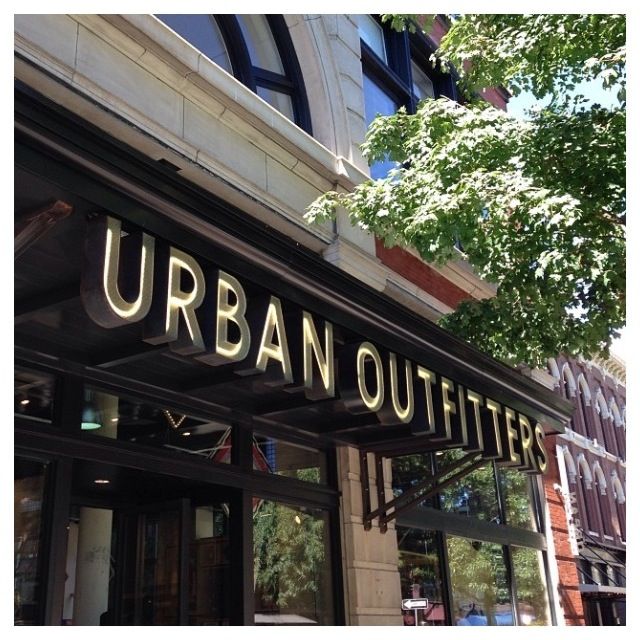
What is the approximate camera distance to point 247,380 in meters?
5.80

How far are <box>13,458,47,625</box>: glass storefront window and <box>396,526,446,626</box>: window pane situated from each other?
16.5ft

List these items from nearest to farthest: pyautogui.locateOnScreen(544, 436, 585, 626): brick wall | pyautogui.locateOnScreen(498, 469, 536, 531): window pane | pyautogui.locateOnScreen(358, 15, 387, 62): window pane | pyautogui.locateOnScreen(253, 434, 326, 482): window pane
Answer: pyautogui.locateOnScreen(253, 434, 326, 482): window pane, pyautogui.locateOnScreen(498, 469, 536, 531): window pane, pyautogui.locateOnScreen(358, 15, 387, 62): window pane, pyautogui.locateOnScreen(544, 436, 585, 626): brick wall

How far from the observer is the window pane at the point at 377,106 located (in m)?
12.0

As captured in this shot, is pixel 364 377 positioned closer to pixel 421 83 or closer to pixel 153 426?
pixel 153 426


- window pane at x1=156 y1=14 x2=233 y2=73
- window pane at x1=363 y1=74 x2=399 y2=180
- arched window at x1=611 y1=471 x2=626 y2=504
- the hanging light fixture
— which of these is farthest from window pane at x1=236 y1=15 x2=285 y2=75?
arched window at x1=611 y1=471 x2=626 y2=504

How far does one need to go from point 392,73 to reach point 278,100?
387cm

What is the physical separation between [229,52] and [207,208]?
17.6ft

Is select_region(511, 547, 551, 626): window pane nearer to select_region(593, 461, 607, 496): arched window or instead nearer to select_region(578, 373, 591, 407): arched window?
select_region(593, 461, 607, 496): arched window

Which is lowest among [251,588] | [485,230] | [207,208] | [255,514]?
[251,588]

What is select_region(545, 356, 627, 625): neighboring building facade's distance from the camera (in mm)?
14992

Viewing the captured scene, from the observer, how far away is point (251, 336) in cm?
531

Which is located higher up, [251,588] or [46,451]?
[46,451]

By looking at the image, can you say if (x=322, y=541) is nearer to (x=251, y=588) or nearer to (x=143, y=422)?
(x=251, y=588)

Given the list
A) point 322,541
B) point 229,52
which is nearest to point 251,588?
point 322,541
